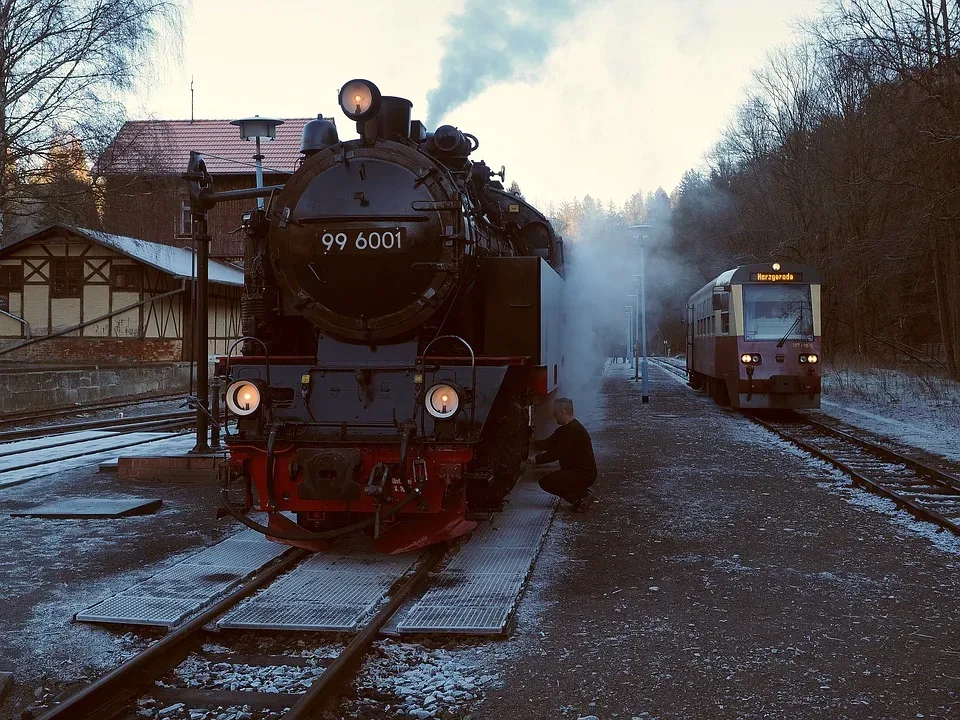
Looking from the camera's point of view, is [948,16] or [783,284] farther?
[948,16]

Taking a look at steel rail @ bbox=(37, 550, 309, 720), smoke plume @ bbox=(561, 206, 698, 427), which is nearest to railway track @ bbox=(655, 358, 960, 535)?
smoke plume @ bbox=(561, 206, 698, 427)

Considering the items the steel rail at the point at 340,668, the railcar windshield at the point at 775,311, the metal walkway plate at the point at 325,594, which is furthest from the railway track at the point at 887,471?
the steel rail at the point at 340,668

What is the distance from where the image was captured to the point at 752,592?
5.44 metres

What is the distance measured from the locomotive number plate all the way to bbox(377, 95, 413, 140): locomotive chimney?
0.83 meters

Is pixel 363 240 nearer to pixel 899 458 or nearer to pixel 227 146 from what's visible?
pixel 899 458

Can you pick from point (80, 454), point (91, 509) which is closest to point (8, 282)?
point (80, 454)

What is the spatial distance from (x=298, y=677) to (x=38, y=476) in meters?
6.67

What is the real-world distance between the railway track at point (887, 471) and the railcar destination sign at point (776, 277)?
246 centimetres

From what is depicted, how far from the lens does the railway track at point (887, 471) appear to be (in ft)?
26.0

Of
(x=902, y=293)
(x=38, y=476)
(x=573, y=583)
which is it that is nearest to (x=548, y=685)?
(x=573, y=583)

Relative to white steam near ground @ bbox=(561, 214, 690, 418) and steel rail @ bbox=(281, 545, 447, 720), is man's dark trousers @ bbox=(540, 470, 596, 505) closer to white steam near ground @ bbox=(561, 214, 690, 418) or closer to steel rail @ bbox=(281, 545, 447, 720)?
steel rail @ bbox=(281, 545, 447, 720)

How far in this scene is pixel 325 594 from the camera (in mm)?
5328

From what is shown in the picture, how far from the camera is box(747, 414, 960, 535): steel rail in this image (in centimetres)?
750

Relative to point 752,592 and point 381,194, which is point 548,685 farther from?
point 381,194
